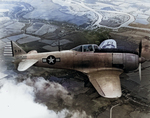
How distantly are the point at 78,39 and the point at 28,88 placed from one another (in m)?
4.93

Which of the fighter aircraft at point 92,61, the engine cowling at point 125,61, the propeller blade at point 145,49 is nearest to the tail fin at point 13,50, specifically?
the fighter aircraft at point 92,61

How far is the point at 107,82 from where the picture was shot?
6.61m

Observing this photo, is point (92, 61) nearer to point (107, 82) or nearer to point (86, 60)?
point (86, 60)

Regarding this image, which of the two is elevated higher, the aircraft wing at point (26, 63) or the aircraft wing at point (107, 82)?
the aircraft wing at point (26, 63)

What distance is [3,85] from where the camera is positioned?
7.04 meters

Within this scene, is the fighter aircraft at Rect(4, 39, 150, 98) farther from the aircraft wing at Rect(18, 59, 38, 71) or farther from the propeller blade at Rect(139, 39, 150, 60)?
the propeller blade at Rect(139, 39, 150, 60)

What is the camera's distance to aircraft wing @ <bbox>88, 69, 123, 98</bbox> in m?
6.04

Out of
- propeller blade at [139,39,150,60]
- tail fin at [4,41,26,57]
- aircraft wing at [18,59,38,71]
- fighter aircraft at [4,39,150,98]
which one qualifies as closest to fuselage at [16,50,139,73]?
fighter aircraft at [4,39,150,98]

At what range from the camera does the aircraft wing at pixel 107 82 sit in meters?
6.04

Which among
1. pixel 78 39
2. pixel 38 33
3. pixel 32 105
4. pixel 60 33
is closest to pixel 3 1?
pixel 38 33

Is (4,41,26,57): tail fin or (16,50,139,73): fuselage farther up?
(4,41,26,57): tail fin

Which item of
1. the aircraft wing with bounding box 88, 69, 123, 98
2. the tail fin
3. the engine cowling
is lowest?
the aircraft wing with bounding box 88, 69, 123, 98

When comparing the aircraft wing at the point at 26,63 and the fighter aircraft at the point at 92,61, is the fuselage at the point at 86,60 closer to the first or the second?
the fighter aircraft at the point at 92,61

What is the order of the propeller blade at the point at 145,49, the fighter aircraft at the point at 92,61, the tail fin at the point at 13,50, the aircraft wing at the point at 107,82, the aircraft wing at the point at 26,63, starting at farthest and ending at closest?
the propeller blade at the point at 145,49, the tail fin at the point at 13,50, the fighter aircraft at the point at 92,61, the aircraft wing at the point at 26,63, the aircraft wing at the point at 107,82
